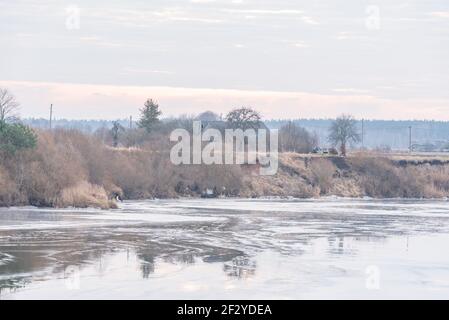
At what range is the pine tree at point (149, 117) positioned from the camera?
9661cm

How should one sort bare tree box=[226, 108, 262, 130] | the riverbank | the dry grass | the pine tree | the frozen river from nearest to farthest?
the frozen river → the dry grass → the riverbank → the pine tree → bare tree box=[226, 108, 262, 130]

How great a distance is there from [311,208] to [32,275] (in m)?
37.6

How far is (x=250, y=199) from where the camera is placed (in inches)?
2980

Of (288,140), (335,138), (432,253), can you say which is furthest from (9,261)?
(335,138)

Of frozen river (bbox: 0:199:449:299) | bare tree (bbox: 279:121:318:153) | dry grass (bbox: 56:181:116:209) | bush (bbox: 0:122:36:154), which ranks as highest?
bare tree (bbox: 279:121:318:153)

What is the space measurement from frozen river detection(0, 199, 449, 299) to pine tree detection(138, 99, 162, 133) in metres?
45.3

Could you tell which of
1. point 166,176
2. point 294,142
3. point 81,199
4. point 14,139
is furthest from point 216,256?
point 294,142

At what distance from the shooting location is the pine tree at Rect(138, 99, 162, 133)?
96.6 meters

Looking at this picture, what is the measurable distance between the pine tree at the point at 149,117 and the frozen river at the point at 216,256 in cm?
4531

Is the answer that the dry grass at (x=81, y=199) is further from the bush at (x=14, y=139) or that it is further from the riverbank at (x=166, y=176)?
the bush at (x=14, y=139)

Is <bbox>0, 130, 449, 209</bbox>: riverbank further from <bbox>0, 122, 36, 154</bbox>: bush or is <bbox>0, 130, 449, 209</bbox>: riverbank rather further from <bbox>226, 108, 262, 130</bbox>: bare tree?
<bbox>226, 108, 262, 130</bbox>: bare tree

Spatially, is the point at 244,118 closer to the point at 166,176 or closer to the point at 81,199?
the point at 166,176

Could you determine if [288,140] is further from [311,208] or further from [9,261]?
[9,261]

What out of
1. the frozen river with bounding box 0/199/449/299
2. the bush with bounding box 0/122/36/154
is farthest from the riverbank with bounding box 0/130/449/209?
the frozen river with bounding box 0/199/449/299
